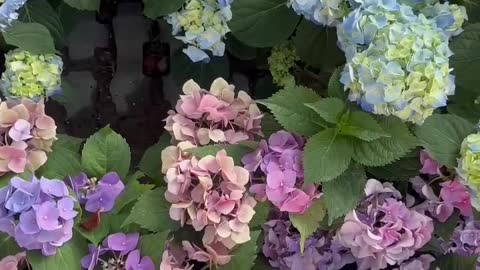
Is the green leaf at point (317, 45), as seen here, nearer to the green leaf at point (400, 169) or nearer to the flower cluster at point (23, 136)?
the green leaf at point (400, 169)

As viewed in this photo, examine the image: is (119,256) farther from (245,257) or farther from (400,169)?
(400,169)

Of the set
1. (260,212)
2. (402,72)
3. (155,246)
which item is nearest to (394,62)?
(402,72)

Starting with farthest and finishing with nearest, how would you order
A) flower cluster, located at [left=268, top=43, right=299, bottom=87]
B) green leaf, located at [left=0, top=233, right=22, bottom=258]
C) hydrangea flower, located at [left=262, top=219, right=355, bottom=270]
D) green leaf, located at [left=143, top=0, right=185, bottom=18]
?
flower cluster, located at [left=268, top=43, right=299, bottom=87] → green leaf, located at [left=143, top=0, right=185, bottom=18] → hydrangea flower, located at [left=262, top=219, right=355, bottom=270] → green leaf, located at [left=0, top=233, right=22, bottom=258]

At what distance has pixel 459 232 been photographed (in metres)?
1.06

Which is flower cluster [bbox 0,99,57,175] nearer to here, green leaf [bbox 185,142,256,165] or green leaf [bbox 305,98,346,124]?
green leaf [bbox 185,142,256,165]

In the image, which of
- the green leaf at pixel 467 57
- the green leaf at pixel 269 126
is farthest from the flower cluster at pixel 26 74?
the green leaf at pixel 467 57

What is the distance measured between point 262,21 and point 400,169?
310 millimetres

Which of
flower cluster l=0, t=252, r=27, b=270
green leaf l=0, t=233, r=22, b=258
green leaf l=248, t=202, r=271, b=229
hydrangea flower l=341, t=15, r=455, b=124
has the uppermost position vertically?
hydrangea flower l=341, t=15, r=455, b=124

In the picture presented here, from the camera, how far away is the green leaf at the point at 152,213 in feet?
3.03

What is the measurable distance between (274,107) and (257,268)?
0.26 m

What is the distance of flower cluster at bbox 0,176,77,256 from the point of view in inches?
33.1

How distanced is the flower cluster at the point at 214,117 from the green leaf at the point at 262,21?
0.55 feet

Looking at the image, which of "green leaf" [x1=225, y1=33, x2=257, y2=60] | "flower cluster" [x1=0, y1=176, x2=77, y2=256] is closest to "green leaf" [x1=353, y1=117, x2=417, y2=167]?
"flower cluster" [x1=0, y1=176, x2=77, y2=256]

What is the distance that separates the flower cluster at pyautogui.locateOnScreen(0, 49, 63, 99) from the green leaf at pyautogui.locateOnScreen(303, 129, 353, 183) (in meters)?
0.42
